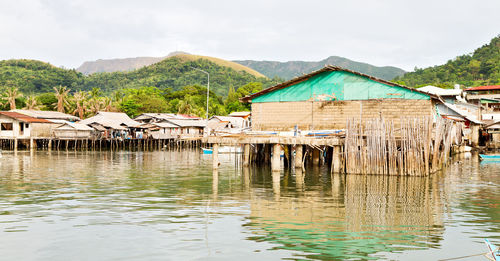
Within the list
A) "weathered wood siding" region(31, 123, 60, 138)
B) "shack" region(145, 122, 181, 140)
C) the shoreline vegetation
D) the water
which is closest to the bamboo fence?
the water

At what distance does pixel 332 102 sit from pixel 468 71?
310ft

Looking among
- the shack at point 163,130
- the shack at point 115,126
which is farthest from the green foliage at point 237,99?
the shack at point 163,130

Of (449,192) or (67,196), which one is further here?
(449,192)

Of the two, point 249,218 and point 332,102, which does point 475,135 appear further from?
point 249,218

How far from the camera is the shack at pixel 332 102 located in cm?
2769

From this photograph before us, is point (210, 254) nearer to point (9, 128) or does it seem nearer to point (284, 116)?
point (284, 116)

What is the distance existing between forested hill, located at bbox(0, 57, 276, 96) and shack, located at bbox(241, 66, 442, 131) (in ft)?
374

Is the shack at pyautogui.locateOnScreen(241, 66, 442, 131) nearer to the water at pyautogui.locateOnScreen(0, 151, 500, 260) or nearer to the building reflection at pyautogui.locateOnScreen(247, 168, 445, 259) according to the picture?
the water at pyautogui.locateOnScreen(0, 151, 500, 260)

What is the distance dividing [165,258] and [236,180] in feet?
48.5

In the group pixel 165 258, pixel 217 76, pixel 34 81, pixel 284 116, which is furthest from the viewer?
pixel 217 76

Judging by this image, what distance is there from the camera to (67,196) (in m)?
18.8

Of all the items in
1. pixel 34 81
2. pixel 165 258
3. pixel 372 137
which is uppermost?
pixel 34 81

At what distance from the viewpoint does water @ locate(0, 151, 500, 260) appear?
35.0 ft

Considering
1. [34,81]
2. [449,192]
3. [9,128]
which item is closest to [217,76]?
[34,81]
